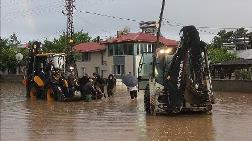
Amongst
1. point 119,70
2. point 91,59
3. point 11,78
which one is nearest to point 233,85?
point 119,70

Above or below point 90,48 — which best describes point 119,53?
below

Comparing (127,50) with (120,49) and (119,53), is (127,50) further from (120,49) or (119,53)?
(119,53)

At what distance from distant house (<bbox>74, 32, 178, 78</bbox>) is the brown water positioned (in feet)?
119

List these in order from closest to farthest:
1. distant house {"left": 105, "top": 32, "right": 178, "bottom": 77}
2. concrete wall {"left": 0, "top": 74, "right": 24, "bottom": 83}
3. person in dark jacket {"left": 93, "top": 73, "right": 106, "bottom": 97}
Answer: person in dark jacket {"left": 93, "top": 73, "right": 106, "bottom": 97} < distant house {"left": 105, "top": 32, "right": 178, "bottom": 77} < concrete wall {"left": 0, "top": 74, "right": 24, "bottom": 83}

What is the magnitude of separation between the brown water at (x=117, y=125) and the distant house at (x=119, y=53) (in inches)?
1425

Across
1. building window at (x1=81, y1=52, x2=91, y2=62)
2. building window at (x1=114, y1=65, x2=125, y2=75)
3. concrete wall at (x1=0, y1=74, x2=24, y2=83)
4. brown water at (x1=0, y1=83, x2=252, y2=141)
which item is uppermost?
building window at (x1=81, y1=52, x2=91, y2=62)

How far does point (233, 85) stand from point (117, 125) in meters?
→ 21.9

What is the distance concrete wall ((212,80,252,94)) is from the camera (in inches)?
1355

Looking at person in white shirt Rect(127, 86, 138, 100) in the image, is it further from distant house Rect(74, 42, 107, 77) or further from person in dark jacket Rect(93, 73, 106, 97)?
distant house Rect(74, 42, 107, 77)

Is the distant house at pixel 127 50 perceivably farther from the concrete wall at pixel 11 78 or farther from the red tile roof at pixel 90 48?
the concrete wall at pixel 11 78

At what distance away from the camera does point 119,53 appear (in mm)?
59938

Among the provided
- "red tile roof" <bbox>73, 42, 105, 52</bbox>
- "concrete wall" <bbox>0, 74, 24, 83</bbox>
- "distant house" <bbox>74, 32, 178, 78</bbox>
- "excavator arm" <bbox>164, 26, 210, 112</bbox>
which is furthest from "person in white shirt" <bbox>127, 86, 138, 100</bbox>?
"concrete wall" <bbox>0, 74, 24, 83</bbox>

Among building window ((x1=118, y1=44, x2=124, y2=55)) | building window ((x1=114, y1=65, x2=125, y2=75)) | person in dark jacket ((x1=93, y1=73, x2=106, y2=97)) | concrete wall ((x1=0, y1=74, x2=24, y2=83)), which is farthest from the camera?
concrete wall ((x1=0, y1=74, x2=24, y2=83))

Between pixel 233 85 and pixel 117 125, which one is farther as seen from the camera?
pixel 233 85
